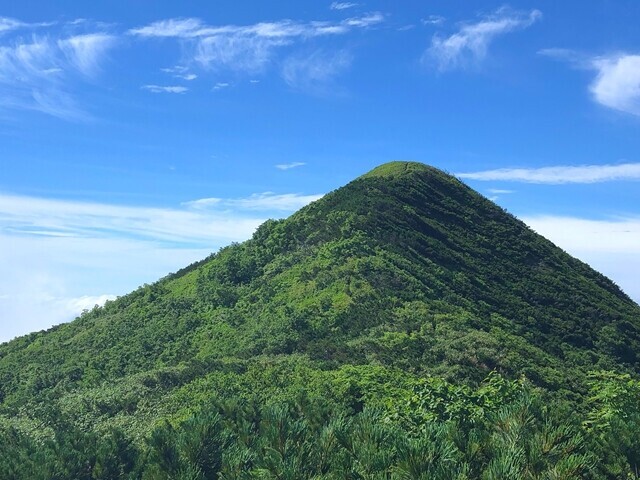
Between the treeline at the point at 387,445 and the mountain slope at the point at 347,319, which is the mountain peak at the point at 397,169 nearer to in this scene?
the mountain slope at the point at 347,319

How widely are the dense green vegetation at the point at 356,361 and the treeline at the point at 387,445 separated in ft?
0.30

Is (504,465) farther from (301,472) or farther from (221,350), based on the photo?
(221,350)

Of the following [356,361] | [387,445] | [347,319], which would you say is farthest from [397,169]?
[387,445]

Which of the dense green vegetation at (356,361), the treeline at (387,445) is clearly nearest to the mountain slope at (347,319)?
the dense green vegetation at (356,361)

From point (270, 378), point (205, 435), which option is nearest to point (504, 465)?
point (205, 435)

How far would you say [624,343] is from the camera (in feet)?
266

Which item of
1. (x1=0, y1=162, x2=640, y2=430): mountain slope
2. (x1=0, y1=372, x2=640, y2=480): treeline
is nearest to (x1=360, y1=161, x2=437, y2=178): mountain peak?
(x1=0, y1=162, x2=640, y2=430): mountain slope

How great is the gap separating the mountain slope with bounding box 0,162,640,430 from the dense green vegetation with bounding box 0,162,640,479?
0.31 meters

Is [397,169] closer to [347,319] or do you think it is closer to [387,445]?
[347,319]

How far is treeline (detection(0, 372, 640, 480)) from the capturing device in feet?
68.5

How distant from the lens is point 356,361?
55406 mm

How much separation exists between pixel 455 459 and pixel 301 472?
583cm

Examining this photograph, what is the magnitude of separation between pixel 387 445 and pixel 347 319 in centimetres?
4218

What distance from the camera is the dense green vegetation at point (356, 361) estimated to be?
24391mm
